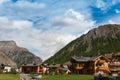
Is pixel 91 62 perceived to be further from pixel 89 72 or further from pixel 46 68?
pixel 46 68

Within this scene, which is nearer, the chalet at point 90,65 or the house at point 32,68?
the chalet at point 90,65

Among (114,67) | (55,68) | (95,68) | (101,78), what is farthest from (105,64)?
(101,78)

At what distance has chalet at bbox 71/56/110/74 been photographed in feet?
467

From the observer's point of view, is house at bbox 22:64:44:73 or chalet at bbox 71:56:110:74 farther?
house at bbox 22:64:44:73

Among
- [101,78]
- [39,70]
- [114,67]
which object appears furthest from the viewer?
[39,70]

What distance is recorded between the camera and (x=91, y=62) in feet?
470

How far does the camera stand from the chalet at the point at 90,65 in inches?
5605

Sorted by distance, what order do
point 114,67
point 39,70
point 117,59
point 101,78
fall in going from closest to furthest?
point 101,78 → point 114,67 → point 39,70 → point 117,59

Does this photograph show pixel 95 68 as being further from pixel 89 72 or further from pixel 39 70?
pixel 39 70

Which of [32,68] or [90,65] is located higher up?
[32,68]

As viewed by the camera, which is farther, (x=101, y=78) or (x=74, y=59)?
(x=74, y=59)

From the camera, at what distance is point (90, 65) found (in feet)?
471

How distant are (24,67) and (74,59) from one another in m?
50.2

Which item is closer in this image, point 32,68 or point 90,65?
point 90,65
